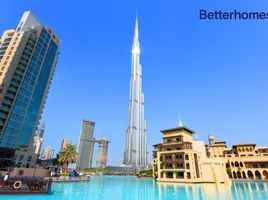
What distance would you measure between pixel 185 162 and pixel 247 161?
36.8 m

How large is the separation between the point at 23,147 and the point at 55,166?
15.1 meters

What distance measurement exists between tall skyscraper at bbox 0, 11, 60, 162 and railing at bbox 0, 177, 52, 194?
Result: 170 feet

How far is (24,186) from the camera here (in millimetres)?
25734

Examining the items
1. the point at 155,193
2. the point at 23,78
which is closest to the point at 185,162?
the point at 155,193

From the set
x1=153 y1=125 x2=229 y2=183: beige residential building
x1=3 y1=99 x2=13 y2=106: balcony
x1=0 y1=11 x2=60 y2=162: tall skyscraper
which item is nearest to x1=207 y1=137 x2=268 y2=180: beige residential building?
x1=153 y1=125 x2=229 y2=183: beige residential building

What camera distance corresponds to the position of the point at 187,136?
6706 centimetres

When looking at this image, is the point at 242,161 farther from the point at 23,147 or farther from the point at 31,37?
the point at 31,37

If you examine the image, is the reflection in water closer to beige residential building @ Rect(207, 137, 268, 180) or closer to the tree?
the tree

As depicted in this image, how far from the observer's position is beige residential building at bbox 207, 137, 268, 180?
7375 centimetres

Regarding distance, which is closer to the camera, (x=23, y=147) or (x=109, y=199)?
(x=109, y=199)

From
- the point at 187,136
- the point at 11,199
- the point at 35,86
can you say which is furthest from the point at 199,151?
the point at 35,86

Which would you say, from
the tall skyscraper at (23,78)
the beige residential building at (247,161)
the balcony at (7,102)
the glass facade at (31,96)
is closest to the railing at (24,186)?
the tall skyscraper at (23,78)

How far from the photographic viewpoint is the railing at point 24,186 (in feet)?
80.8

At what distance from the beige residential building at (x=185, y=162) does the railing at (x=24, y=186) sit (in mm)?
43110
